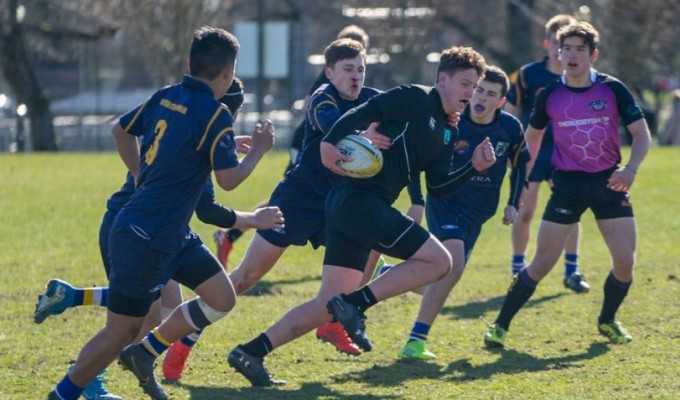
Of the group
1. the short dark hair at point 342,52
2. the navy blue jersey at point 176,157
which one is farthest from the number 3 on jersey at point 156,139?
the short dark hair at point 342,52

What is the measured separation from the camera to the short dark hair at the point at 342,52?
7.67m

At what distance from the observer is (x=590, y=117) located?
8062mm

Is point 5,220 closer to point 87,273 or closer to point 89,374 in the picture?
point 87,273

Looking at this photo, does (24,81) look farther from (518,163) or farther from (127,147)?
(127,147)

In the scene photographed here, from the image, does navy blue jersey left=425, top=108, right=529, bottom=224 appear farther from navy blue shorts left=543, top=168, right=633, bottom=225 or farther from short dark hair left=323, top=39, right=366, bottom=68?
short dark hair left=323, top=39, right=366, bottom=68

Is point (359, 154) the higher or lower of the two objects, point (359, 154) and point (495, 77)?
the lower

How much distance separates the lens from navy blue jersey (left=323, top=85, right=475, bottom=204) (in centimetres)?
654

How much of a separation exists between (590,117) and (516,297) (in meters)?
1.28

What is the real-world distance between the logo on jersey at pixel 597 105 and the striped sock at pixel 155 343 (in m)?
3.23

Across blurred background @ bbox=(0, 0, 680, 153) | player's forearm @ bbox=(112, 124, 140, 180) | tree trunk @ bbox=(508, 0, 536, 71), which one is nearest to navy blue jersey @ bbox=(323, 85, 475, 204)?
player's forearm @ bbox=(112, 124, 140, 180)

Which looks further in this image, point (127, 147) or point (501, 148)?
point (501, 148)

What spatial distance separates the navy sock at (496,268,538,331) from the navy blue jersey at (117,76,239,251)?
3.03 metres

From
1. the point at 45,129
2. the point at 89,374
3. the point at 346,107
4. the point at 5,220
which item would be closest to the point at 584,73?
the point at 346,107

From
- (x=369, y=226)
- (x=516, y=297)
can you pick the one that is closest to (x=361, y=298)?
(x=369, y=226)
